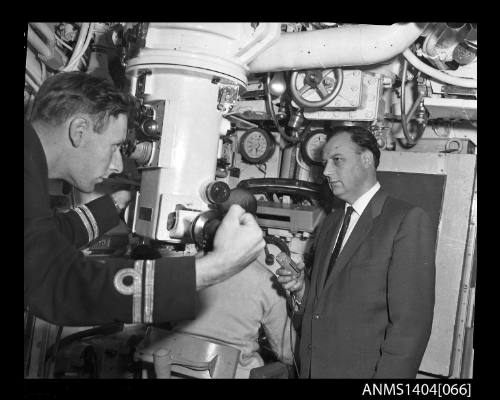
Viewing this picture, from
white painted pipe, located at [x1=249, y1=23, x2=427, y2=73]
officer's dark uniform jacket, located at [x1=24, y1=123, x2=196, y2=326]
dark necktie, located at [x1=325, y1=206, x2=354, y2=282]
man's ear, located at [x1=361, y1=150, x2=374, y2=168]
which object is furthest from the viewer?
man's ear, located at [x1=361, y1=150, x2=374, y2=168]

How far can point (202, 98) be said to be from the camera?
1547mm

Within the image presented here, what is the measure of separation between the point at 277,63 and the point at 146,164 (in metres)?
0.77

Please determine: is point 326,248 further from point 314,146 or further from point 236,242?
point 236,242

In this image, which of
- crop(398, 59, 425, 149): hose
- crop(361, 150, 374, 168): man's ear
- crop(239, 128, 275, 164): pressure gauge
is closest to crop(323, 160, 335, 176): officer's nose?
crop(361, 150, 374, 168): man's ear

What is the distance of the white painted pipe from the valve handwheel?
24cm

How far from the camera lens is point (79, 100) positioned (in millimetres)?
1508

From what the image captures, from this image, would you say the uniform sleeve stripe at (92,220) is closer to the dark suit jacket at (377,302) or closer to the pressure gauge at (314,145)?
the dark suit jacket at (377,302)

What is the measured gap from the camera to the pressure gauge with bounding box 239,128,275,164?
328 cm

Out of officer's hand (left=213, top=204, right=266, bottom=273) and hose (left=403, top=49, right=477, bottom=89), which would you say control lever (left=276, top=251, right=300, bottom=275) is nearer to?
officer's hand (left=213, top=204, right=266, bottom=273)

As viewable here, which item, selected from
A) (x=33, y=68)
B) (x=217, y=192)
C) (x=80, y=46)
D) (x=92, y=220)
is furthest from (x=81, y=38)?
(x=217, y=192)

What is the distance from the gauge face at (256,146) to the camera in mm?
3275

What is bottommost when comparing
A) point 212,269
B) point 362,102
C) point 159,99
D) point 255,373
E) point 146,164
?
point 255,373
